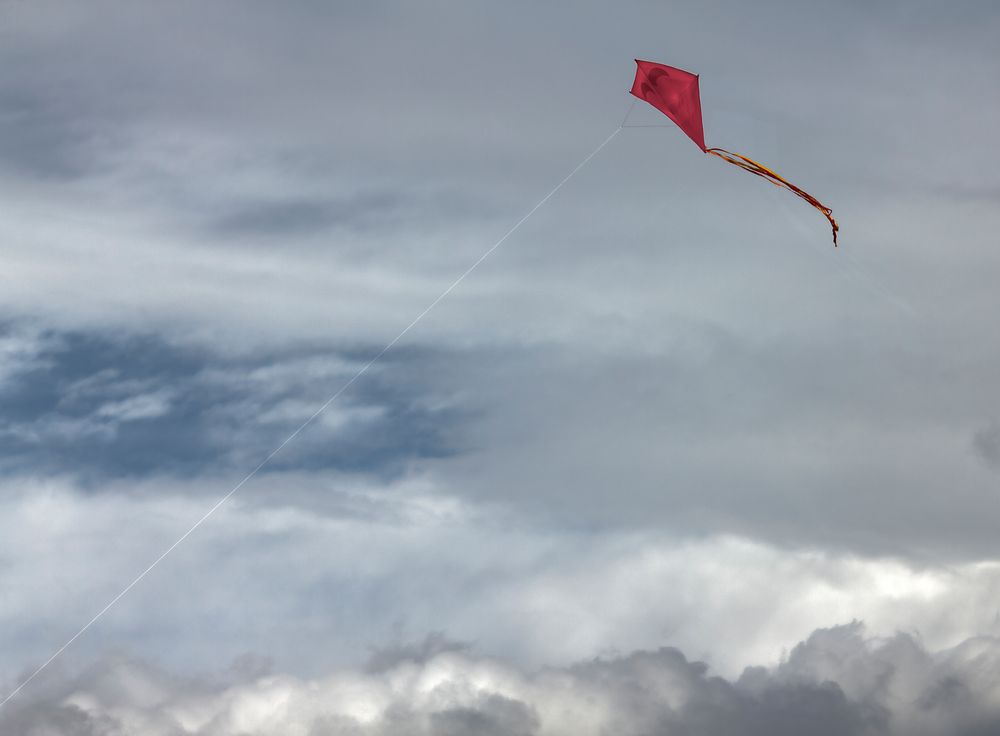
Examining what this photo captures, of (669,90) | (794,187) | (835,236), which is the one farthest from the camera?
(669,90)

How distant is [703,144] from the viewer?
6141cm

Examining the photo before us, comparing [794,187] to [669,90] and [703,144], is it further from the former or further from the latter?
[669,90]

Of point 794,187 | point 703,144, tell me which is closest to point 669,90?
point 703,144

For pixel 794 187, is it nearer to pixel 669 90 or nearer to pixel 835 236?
pixel 835 236

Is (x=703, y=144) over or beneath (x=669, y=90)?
beneath

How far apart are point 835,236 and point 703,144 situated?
40.1 ft

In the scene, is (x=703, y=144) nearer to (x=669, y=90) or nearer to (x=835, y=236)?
(x=669, y=90)

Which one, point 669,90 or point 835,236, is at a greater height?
point 669,90

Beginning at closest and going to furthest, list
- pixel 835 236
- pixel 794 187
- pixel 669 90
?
pixel 835 236 → pixel 794 187 → pixel 669 90

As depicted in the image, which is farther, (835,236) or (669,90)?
(669,90)

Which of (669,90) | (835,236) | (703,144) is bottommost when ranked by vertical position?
(835,236)

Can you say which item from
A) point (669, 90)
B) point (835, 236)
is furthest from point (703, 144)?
point (835, 236)

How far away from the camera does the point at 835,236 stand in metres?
54.9

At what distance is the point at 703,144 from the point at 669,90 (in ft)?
16.9
